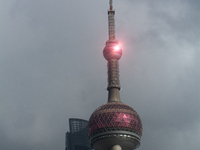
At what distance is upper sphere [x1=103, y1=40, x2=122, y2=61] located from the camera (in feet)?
531

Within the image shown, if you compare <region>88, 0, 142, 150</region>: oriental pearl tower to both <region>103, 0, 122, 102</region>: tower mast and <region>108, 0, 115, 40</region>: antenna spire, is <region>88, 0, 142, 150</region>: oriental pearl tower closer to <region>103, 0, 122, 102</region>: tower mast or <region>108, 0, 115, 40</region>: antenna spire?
<region>103, 0, 122, 102</region>: tower mast

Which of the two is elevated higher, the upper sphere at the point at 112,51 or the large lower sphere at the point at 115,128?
the upper sphere at the point at 112,51

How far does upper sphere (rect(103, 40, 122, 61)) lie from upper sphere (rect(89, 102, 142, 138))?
2332 cm

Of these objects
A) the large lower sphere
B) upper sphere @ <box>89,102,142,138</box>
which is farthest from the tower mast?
the large lower sphere

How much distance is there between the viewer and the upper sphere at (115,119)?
141000 mm

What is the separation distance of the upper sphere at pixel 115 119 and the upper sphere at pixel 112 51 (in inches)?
918

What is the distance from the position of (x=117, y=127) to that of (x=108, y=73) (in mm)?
27744

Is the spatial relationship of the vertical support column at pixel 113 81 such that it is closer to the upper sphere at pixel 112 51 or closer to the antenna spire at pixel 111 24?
the upper sphere at pixel 112 51

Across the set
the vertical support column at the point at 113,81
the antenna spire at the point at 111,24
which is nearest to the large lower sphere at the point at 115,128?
the vertical support column at the point at 113,81

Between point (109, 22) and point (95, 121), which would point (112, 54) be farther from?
point (95, 121)

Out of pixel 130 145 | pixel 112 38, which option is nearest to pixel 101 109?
pixel 130 145

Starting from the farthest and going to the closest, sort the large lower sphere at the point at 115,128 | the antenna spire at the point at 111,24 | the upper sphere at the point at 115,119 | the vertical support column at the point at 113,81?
the antenna spire at the point at 111,24 < the vertical support column at the point at 113,81 < the upper sphere at the point at 115,119 < the large lower sphere at the point at 115,128

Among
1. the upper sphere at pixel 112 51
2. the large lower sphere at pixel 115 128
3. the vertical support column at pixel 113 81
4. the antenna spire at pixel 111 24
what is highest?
the antenna spire at pixel 111 24

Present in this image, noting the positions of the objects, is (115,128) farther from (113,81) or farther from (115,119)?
(113,81)
